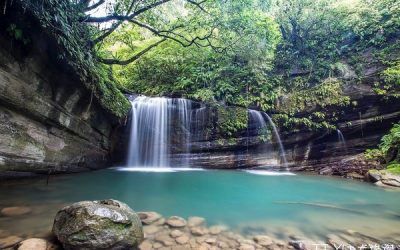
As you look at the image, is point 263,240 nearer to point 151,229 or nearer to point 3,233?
point 151,229

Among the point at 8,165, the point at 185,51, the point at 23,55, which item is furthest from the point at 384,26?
the point at 8,165

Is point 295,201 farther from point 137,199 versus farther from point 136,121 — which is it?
point 136,121

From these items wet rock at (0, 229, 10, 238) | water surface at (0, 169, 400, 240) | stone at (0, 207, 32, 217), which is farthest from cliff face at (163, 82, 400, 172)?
wet rock at (0, 229, 10, 238)

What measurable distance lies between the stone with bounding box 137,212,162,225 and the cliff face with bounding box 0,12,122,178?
3.45 meters

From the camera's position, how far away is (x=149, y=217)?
4195 millimetres

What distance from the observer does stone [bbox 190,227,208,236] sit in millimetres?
3662

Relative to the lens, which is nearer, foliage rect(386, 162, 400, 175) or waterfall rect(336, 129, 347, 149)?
foliage rect(386, 162, 400, 175)

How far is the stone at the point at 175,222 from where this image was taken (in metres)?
3.95

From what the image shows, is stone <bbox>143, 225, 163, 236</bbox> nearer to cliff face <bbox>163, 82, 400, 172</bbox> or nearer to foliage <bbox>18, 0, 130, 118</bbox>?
foliage <bbox>18, 0, 130, 118</bbox>

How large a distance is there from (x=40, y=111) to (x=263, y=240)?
5.65 metres

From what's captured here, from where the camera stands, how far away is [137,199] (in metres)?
5.50

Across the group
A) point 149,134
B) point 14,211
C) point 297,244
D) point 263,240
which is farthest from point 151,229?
point 149,134

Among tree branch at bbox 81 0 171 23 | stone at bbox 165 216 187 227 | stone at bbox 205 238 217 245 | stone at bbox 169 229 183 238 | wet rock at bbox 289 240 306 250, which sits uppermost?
tree branch at bbox 81 0 171 23

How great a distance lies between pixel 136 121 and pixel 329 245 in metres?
8.71
